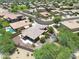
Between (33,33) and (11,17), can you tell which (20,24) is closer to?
(11,17)

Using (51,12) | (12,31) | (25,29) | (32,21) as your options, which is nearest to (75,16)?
(51,12)

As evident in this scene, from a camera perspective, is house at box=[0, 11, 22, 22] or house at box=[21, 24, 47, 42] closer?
house at box=[21, 24, 47, 42]

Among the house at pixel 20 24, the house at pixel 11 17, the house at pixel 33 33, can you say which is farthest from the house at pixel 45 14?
the house at pixel 33 33

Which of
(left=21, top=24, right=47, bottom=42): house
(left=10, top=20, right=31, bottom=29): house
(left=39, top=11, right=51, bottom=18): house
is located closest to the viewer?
(left=21, top=24, right=47, bottom=42): house

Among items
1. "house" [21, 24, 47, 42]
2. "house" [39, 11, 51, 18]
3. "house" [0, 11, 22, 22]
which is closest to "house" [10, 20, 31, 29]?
"house" [21, 24, 47, 42]

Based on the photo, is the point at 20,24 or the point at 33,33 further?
the point at 20,24

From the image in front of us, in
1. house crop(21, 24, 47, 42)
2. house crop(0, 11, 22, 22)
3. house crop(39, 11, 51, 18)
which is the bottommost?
house crop(0, 11, 22, 22)

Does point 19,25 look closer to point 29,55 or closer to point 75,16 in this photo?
point 29,55

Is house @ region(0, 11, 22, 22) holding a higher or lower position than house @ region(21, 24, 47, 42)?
lower

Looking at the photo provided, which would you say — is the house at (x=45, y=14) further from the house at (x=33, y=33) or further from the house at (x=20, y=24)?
the house at (x=33, y=33)

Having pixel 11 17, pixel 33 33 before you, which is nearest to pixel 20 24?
pixel 11 17

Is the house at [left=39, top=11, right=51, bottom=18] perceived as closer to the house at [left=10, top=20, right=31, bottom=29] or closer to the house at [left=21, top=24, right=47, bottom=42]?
the house at [left=10, top=20, right=31, bottom=29]
